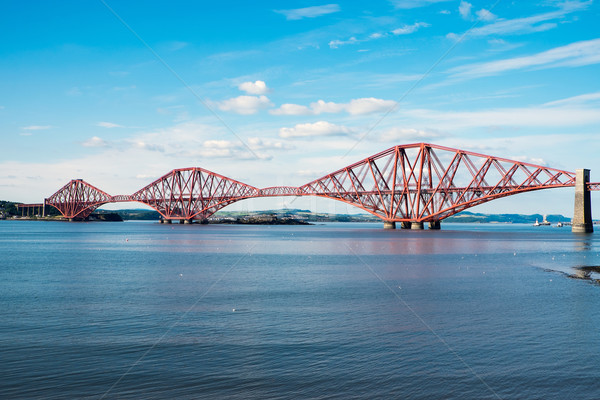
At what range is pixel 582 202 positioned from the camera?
361ft

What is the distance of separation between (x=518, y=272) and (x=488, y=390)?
29.1 m

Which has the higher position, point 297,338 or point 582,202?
point 582,202

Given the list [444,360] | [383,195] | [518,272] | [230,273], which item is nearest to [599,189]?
[383,195]

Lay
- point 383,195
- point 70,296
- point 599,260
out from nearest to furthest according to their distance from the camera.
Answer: point 70,296
point 599,260
point 383,195

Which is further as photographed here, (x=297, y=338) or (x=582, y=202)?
(x=582, y=202)

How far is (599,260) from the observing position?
4953 cm

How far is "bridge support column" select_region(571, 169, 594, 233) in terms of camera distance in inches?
4306

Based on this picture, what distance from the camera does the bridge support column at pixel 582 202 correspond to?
→ 359 ft

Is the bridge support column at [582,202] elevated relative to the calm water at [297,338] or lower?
elevated

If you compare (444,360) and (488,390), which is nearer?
(488,390)

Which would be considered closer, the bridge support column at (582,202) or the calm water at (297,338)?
the calm water at (297,338)

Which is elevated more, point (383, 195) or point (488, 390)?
point (383, 195)

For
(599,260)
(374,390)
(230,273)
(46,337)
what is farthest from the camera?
(599,260)

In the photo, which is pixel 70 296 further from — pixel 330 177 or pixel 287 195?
pixel 287 195
